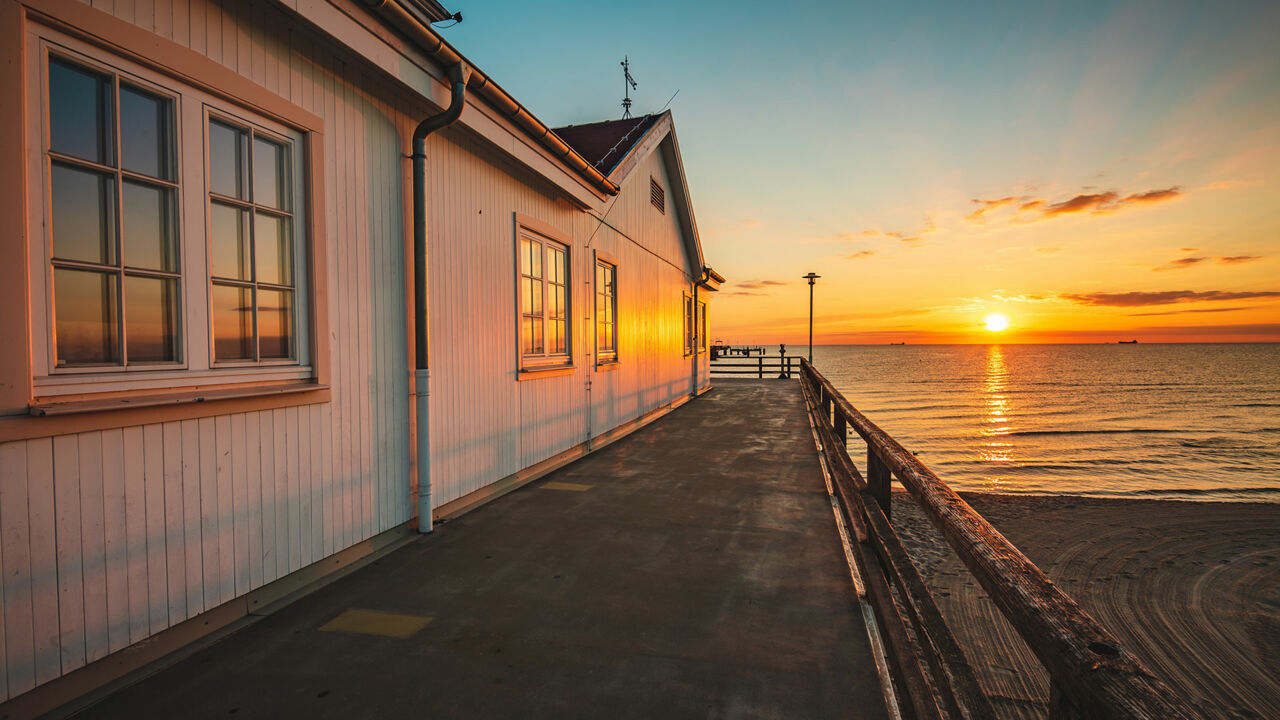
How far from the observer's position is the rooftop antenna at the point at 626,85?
12359 mm

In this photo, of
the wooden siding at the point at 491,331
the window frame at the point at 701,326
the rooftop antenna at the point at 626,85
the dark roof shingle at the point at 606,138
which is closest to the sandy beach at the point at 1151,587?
the wooden siding at the point at 491,331

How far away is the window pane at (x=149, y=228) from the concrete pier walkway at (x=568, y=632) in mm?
1818

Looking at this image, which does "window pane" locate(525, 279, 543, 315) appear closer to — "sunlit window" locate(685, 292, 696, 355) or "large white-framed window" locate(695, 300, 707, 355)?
"sunlit window" locate(685, 292, 696, 355)

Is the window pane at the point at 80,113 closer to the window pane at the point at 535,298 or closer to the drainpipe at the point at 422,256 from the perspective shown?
the drainpipe at the point at 422,256

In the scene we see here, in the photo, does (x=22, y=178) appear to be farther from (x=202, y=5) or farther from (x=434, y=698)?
(x=434, y=698)

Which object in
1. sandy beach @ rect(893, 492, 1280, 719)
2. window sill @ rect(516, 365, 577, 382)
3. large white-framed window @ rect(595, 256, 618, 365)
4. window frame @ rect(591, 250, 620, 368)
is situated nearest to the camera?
sandy beach @ rect(893, 492, 1280, 719)

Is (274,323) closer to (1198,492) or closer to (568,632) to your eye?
(568,632)

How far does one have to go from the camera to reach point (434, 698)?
227 centimetres

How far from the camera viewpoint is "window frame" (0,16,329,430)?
202 centimetres

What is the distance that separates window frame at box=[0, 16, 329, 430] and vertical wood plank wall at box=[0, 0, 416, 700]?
0.29ft

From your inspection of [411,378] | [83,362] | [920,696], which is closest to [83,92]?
[83,362]

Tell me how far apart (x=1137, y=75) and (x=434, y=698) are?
16.3m

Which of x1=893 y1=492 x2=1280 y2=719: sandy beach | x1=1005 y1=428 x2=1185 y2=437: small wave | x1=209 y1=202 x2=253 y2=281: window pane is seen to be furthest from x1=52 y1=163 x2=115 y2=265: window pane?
x1=1005 y1=428 x2=1185 y2=437: small wave

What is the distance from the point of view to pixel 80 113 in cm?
224
